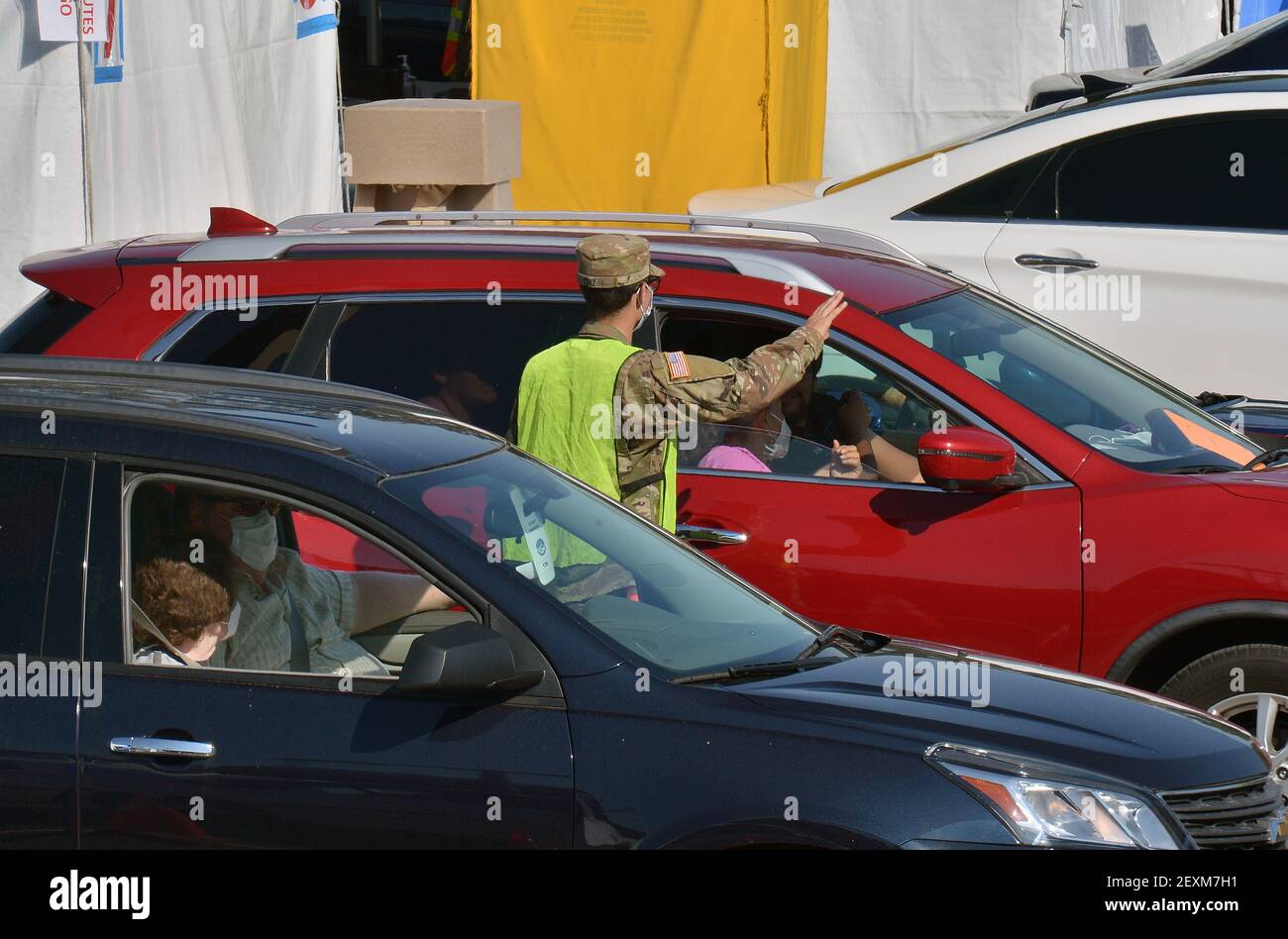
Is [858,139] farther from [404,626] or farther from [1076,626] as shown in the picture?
[404,626]

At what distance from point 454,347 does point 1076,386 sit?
2.01 meters

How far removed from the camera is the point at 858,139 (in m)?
12.4

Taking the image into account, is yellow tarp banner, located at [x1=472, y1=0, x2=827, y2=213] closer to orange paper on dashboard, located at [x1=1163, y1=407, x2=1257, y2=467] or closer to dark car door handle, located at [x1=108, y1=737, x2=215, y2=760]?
orange paper on dashboard, located at [x1=1163, y1=407, x2=1257, y2=467]

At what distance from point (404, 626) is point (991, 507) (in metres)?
1.88

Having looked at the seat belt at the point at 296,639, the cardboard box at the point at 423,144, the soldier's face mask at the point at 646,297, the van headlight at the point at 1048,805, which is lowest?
the van headlight at the point at 1048,805

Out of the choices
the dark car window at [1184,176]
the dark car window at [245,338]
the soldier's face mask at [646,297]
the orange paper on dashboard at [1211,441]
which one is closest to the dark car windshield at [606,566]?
the soldier's face mask at [646,297]

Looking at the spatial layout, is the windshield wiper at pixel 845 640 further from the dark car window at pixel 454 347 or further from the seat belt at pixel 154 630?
the dark car window at pixel 454 347

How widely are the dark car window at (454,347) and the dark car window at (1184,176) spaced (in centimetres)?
346

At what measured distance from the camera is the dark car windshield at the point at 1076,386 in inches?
199

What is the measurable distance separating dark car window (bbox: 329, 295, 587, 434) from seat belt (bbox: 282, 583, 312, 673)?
4.88ft

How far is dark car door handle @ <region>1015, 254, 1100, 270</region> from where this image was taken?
7.48 m

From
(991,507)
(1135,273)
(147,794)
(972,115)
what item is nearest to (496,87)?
(972,115)

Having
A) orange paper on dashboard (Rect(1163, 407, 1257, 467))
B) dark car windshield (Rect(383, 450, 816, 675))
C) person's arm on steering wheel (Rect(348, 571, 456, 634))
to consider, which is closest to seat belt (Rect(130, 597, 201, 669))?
person's arm on steering wheel (Rect(348, 571, 456, 634))
